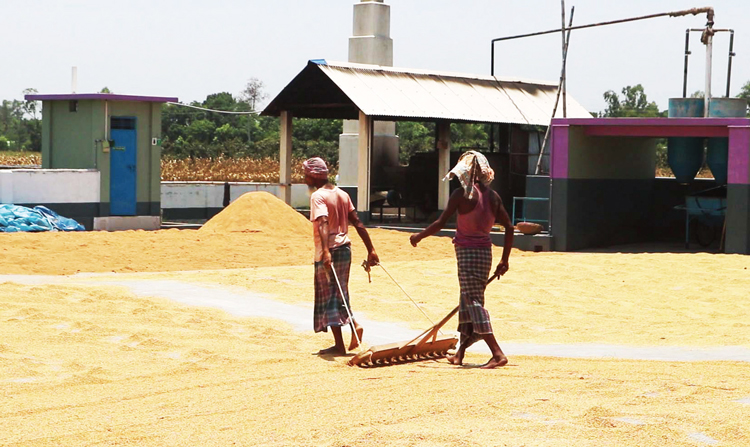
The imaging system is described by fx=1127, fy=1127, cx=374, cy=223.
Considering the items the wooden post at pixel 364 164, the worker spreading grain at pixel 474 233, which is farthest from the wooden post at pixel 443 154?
the worker spreading grain at pixel 474 233

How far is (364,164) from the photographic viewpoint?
26.3 meters

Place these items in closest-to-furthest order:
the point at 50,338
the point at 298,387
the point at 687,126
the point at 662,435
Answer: the point at 662,435 < the point at 298,387 < the point at 50,338 < the point at 687,126

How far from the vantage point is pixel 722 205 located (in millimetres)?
23656

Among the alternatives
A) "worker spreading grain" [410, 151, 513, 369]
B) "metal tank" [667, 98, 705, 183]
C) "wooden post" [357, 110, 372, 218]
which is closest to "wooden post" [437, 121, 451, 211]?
"wooden post" [357, 110, 372, 218]

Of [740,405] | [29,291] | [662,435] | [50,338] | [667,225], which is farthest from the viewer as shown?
[667,225]

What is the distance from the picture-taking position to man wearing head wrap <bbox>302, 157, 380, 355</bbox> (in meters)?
9.83

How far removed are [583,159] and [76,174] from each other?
10945 mm

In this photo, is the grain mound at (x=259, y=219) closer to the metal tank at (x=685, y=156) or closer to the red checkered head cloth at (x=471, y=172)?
the metal tank at (x=685, y=156)

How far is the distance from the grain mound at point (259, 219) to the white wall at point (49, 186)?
274 centimetres

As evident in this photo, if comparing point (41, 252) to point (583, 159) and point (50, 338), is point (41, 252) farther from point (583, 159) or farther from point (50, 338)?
point (583, 159)

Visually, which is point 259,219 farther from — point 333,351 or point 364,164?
point 333,351

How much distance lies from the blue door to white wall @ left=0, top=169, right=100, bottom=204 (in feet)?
2.06

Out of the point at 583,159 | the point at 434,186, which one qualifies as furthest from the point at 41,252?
the point at 434,186

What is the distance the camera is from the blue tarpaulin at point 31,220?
73.7ft
